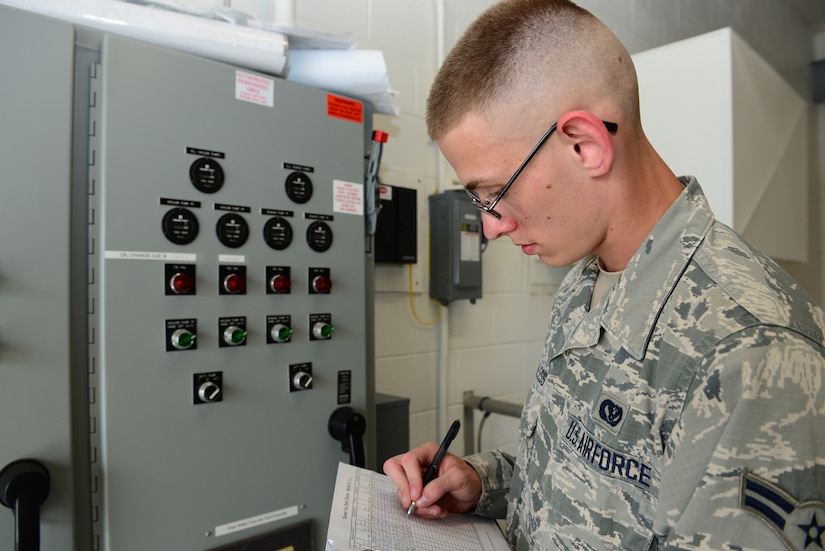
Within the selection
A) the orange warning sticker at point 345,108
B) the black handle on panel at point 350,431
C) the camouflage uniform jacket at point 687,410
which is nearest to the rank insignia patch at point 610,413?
the camouflage uniform jacket at point 687,410

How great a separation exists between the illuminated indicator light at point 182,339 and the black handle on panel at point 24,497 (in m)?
0.28

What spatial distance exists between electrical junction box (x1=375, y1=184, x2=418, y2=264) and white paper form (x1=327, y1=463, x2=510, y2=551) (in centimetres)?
92

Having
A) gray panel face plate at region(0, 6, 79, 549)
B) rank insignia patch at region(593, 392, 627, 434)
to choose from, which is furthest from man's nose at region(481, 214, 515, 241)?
gray panel face plate at region(0, 6, 79, 549)

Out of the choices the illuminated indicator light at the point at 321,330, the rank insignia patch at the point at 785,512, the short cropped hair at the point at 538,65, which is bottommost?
the rank insignia patch at the point at 785,512

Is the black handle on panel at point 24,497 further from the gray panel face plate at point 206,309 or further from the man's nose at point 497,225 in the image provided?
the man's nose at point 497,225

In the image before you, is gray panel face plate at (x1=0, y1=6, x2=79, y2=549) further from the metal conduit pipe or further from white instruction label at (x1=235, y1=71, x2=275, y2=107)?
the metal conduit pipe

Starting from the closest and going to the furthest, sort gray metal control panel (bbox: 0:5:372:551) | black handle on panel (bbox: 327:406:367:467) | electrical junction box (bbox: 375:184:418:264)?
1. gray metal control panel (bbox: 0:5:372:551)
2. black handle on panel (bbox: 327:406:367:467)
3. electrical junction box (bbox: 375:184:418:264)

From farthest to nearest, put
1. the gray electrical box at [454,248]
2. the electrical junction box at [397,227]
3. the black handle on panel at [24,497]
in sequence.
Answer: the gray electrical box at [454,248], the electrical junction box at [397,227], the black handle on panel at [24,497]

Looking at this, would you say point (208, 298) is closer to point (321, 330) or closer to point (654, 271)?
point (321, 330)

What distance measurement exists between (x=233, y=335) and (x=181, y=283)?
14cm

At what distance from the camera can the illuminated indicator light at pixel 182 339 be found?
103 cm

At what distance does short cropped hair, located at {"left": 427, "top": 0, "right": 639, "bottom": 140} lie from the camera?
0.75 meters

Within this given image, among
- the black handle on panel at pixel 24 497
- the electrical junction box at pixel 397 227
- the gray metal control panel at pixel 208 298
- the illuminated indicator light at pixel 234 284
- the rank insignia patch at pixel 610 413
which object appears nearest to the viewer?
the rank insignia patch at pixel 610 413

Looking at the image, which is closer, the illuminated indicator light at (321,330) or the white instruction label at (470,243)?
the illuminated indicator light at (321,330)
